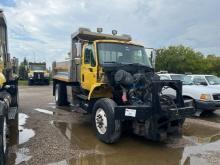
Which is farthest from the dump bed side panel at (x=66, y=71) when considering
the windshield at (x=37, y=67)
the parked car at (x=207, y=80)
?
the windshield at (x=37, y=67)

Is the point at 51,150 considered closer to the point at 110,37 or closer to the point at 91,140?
the point at 91,140

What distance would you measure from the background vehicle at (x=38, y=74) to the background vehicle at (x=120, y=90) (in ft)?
75.0

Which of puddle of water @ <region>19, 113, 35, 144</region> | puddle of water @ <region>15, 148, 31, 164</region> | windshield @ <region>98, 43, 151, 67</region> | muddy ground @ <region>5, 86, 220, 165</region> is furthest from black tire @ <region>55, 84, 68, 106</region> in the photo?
puddle of water @ <region>15, 148, 31, 164</region>

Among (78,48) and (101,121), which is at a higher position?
(78,48)

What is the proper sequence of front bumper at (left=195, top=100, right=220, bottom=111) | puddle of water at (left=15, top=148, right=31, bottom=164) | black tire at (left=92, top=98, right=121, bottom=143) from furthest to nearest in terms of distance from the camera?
front bumper at (left=195, top=100, right=220, bottom=111)
black tire at (left=92, top=98, right=121, bottom=143)
puddle of water at (left=15, top=148, right=31, bottom=164)

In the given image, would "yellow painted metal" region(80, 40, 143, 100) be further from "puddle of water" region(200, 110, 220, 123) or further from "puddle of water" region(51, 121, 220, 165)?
"puddle of water" region(200, 110, 220, 123)

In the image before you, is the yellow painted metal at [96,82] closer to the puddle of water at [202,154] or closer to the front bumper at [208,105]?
the puddle of water at [202,154]

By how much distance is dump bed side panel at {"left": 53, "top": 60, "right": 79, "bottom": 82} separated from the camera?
9905mm

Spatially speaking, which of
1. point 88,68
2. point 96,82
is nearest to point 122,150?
point 96,82

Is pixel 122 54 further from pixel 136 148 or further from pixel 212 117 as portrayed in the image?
pixel 212 117

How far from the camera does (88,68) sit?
8.59 m

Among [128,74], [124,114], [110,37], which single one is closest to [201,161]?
[124,114]

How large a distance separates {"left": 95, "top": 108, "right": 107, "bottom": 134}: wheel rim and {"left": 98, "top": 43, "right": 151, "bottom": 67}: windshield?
4.65ft

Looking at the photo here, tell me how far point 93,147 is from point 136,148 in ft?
3.27
